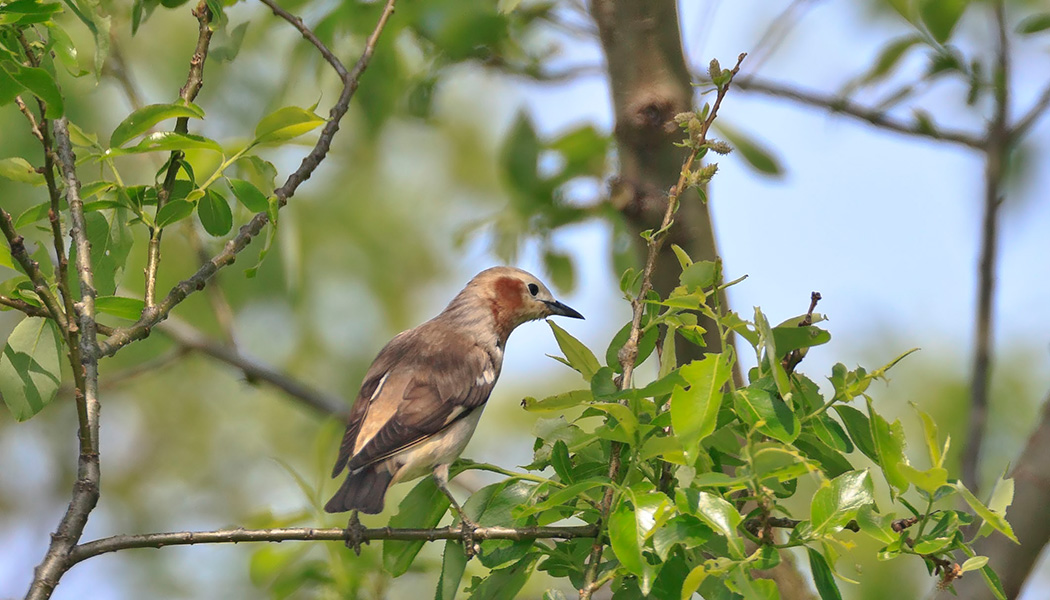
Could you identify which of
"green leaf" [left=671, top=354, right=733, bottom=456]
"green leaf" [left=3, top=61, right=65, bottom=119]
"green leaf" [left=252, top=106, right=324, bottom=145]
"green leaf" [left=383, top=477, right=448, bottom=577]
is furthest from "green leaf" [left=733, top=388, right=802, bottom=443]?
"green leaf" [left=3, top=61, right=65, bottom=119]

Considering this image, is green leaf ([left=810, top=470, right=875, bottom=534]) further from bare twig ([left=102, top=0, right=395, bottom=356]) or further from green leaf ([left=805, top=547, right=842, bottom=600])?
bare twig ([left=102, top=0, right=395, bottom=356])

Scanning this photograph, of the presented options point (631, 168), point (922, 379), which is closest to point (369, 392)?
point (631, 168)

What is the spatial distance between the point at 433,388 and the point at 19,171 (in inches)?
100

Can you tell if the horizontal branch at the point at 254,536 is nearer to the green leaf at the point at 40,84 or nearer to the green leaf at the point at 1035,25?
the green leaf at the point at 40,84

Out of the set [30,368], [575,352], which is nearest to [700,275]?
[575,352]

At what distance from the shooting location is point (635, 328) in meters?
2.74

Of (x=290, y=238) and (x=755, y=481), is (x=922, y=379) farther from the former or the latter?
(x=755, y=481)

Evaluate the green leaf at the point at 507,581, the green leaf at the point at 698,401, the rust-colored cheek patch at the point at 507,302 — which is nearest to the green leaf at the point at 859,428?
the green leaf at the point at 698,401

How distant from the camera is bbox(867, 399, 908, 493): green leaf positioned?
2.35 meters

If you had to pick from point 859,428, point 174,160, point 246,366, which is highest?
point 246,366

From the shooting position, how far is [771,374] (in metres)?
2.50

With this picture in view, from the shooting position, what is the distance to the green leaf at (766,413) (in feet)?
7.68

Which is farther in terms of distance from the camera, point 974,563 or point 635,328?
point 635,328

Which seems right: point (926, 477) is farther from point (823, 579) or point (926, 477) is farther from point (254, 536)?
point (254, 536)
